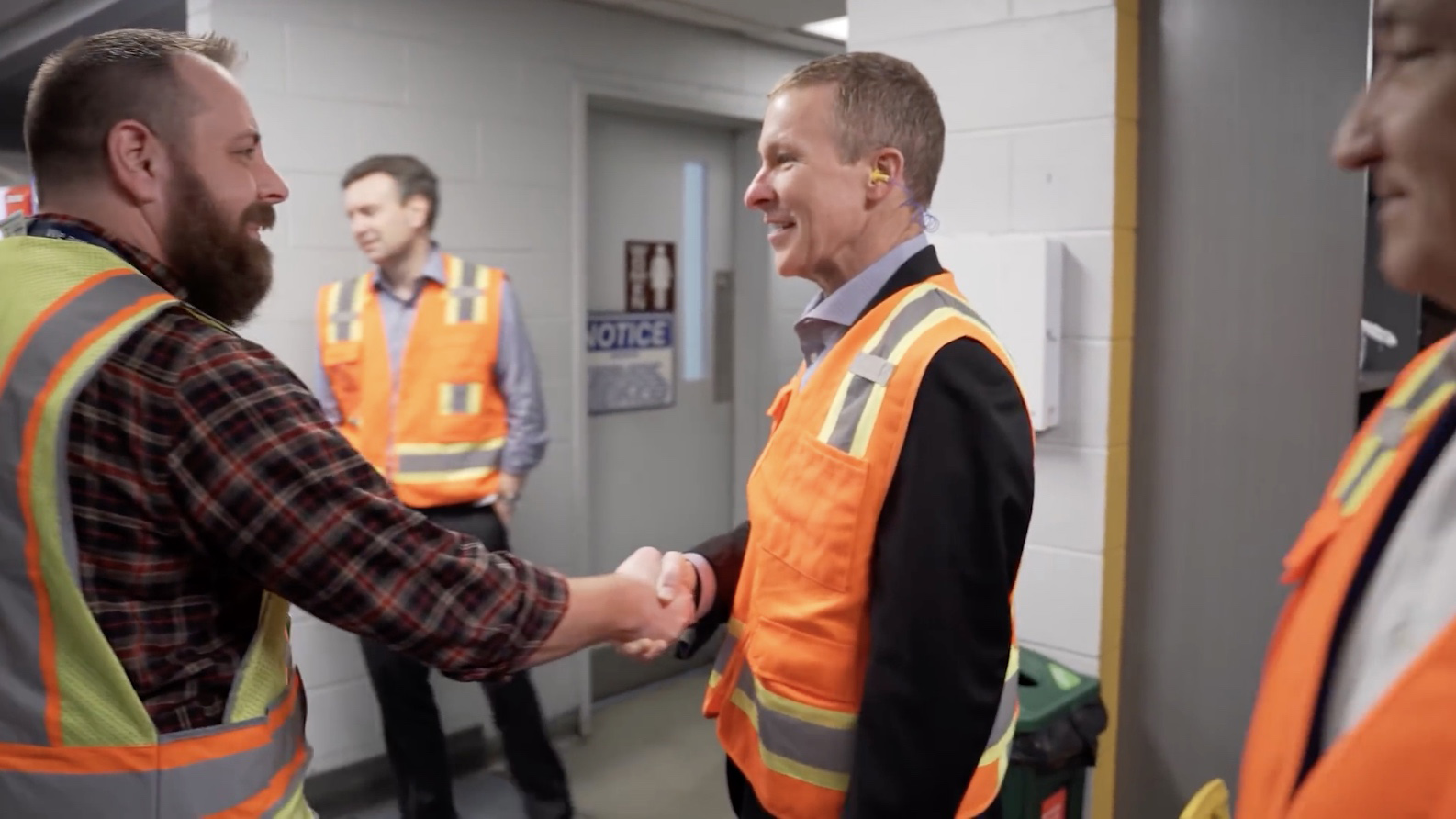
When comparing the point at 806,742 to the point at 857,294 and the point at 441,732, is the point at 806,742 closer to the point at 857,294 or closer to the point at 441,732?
the point at 857,294

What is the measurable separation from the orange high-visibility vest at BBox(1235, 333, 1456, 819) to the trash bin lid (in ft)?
4.33

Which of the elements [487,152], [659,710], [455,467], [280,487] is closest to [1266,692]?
[280,487]

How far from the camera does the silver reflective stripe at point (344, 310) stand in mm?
2807

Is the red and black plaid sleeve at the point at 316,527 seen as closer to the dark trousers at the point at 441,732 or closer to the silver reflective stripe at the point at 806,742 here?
the silver reflective stripe at the point at 806,742

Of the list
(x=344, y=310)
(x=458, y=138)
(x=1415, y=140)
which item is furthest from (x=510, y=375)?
(x=1415, y=140)

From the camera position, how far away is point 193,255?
117 centimetres

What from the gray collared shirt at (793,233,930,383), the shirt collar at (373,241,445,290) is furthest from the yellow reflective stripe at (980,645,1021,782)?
the shirt collar at (373,241,445,290)

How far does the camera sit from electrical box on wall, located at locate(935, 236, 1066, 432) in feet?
6.94

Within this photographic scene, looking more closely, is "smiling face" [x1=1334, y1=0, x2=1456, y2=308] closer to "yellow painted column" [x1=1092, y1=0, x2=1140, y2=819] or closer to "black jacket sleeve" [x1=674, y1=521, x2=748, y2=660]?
"black jacket sleeve" [x1=674, y1=521, x2=748, y2=660]

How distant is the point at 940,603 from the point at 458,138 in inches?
101

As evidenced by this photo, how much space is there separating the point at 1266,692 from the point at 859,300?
0.80 meters

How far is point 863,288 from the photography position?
4.58ft

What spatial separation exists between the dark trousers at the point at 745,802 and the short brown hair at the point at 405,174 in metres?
1.99

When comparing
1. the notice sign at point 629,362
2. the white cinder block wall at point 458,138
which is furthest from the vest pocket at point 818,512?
the notice sign at point 629,362
